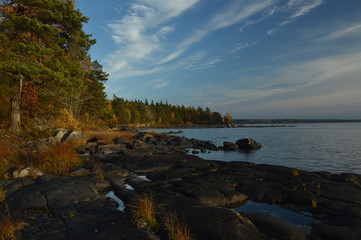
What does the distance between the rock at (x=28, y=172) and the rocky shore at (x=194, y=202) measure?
0.64 metres

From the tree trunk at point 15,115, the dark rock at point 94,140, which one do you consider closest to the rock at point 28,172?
the dark rock at point 94,140

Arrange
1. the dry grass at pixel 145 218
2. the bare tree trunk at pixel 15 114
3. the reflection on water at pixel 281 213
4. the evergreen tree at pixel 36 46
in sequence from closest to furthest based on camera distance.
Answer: the dry grass at pixel 145 218, the reflection on water at pixel 281 213, the evergreen tree at pixel 36 46, the bare tree trunk at pixel 15 114

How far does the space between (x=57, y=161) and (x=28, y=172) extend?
131 centimetres

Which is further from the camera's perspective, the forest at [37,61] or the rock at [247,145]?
the rock at [247,145]

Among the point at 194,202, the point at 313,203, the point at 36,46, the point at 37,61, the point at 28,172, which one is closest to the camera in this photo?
the point at 194,202

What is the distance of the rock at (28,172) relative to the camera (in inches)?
365

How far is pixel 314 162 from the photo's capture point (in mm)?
17578

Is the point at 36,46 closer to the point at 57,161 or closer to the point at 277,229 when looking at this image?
the point at 57,161

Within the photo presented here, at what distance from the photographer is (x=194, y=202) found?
631 centimetres

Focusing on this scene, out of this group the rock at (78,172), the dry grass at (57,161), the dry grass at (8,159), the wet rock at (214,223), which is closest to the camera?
the wet rock at (214,223)

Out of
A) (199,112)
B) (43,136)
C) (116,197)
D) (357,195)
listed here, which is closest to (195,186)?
(116,197)

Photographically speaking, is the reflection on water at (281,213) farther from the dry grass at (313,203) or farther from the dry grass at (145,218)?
the dry grass at (145,218)

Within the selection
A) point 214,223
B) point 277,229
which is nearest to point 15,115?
point 214,223

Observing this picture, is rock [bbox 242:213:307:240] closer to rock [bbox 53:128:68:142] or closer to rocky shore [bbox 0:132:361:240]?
rocky shore [bbox 0:132:361:240]
